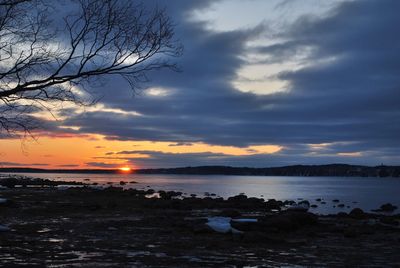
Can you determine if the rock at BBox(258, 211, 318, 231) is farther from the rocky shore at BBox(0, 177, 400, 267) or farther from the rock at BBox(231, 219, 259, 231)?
the rock at BBox(231, 219, 259, 231)

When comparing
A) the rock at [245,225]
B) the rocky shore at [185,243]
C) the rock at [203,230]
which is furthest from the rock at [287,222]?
the rock at [203,230]

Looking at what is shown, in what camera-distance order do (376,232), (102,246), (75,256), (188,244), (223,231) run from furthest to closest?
(376,232) → (223,231) → (188,244) → (102,246) → (75,256)

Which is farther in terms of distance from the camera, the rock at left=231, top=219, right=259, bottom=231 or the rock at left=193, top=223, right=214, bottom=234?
the rock at left=231, top=219, right=259, bottom=231

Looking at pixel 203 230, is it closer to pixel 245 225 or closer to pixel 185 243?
pixel 245 225

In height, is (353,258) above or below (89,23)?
below

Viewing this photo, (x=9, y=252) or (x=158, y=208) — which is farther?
(x=158, y=208)

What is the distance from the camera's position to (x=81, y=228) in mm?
18297

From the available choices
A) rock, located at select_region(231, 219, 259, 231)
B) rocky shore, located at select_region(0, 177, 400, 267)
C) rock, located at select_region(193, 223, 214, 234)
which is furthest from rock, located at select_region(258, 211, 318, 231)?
rock, located at select_region(193, 223, 214, 234)

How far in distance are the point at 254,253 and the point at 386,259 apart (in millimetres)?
3686

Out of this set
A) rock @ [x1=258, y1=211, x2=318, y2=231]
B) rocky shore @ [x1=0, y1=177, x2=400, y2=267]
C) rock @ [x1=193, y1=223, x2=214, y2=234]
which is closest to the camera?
rocky shore @ [x1=0, y1=177, x2=400, y2=267]

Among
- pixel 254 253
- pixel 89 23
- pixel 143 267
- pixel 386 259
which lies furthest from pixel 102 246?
pixel 386 259

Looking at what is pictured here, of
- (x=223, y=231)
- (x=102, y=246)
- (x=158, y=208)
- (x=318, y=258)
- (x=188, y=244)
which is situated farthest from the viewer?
(x=158, y=208)

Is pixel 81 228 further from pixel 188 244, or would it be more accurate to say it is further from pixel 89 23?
pixel 89 23

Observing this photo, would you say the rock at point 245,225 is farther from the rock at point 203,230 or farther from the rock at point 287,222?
the rock at point 203,230
